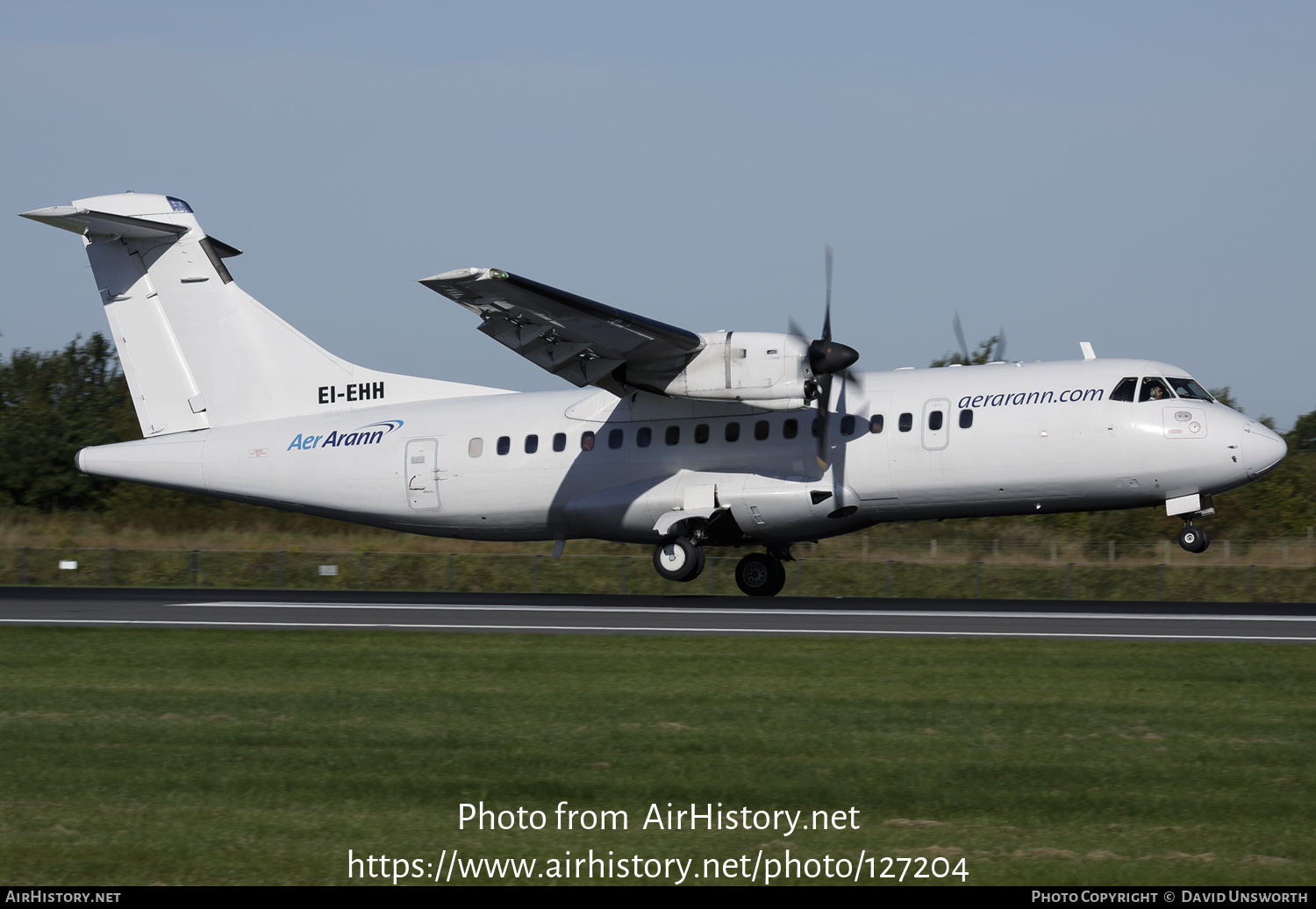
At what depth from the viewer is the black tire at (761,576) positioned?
2547cm

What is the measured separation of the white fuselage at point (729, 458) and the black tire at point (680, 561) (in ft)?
1.73

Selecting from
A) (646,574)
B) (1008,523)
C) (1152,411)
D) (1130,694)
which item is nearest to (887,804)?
(1130,694)

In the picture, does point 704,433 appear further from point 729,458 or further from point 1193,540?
point 1193,540

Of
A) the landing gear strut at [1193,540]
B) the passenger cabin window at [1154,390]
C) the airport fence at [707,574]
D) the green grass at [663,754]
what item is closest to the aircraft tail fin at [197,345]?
the airport fence at [707,574]

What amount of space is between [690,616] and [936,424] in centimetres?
563

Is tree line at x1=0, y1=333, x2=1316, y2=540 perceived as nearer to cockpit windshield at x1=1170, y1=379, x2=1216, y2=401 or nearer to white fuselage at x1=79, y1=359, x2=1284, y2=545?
white fuselage at x1=79, y1=359, x2=1284, y2=545

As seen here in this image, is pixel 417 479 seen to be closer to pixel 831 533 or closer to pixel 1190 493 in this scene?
pixel 831 533

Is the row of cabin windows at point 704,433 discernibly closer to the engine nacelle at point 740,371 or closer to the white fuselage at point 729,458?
the white fuselage at point 729,458

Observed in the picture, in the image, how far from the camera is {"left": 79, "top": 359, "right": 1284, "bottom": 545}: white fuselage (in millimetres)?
21359

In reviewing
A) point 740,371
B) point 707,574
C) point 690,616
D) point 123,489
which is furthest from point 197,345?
point 123,489

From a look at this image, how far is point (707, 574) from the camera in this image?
1196 inches

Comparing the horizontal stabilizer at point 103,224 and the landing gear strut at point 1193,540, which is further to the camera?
the horizontal stabilizer at point 103,224

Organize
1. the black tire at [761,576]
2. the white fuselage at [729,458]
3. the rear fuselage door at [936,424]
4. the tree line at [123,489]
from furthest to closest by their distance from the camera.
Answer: the tree line at [123,489] → the black tire at [761,576] → the rear fuselage door at [936,424] → the white fuselage at [729,458]

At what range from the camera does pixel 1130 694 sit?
11984 millimetres
